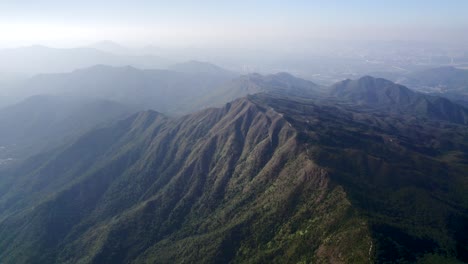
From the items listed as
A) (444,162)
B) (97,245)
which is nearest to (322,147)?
(444,162)

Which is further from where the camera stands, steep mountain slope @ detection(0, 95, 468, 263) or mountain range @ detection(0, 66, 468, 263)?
steep mountain slope @ detection(0, 95, 468, 263)

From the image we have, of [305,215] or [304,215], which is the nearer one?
[305,215]

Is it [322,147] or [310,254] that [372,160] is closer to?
[322,147]

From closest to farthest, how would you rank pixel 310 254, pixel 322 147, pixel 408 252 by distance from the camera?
pixel 408 252 < pixel 310 254 < pixel 322 147

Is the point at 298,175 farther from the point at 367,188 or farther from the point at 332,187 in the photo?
the point at 367,188

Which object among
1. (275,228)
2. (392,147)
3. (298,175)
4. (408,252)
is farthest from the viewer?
(392,147)

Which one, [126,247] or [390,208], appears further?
[126,247]

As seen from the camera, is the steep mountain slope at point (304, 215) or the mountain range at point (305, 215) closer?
the mountain range at point (305, 215)

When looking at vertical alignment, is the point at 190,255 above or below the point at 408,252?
below

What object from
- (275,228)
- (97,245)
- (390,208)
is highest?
(390,208)

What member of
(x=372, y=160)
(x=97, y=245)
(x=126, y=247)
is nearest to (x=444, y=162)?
(x=372, y=160)

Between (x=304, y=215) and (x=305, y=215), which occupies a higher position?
(x=305, y=215)
